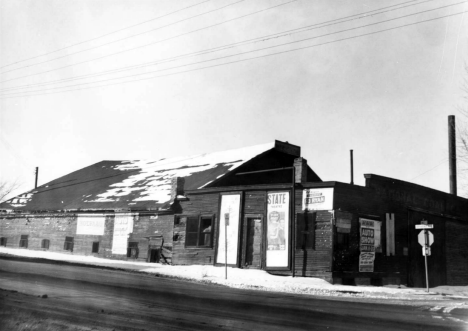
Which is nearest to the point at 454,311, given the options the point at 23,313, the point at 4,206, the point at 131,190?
the point at 23,313

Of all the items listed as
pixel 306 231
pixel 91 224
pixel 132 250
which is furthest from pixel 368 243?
pixel 91 224

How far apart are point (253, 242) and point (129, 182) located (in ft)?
49.4

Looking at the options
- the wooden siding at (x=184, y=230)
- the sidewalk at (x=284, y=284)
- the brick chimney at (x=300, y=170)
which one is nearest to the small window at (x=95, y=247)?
the wooden siding at (x=184, y=230)

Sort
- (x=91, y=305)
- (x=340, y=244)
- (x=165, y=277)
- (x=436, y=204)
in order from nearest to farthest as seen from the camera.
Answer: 1. (x=91, y=305)
2. (x=165, y=277)
3. (x=340, y=244)
4. (x=436, y=204)

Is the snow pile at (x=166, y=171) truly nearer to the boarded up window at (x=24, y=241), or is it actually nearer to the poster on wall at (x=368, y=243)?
the boarded up window at (x=24, y=241)

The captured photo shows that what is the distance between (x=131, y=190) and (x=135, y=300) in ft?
75.8

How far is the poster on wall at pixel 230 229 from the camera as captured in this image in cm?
2441

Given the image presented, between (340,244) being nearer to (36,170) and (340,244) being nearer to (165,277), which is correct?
(165,277)

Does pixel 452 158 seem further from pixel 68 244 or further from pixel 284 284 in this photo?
pixel 68 244

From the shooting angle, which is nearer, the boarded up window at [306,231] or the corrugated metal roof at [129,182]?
the boarded up window at [306,231]

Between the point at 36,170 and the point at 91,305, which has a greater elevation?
the point at 36,170

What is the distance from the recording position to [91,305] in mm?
9992

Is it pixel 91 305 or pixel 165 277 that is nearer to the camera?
pixel 91 305

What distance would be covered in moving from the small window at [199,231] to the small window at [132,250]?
4422mm
